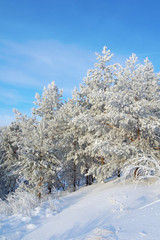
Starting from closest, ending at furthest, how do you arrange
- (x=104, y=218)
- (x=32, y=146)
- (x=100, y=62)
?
(x=104, y=218) → (x=32, y=146) → (x=100, y=62)

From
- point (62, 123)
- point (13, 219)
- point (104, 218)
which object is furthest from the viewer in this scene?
point (62, 123)

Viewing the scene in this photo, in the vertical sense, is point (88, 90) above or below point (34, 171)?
above

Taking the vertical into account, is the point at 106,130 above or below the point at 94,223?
above

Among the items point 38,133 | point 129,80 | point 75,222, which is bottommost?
point 75,222

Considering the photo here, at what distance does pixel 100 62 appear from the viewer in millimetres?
13750

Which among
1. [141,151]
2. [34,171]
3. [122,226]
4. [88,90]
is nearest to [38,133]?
[34,171]

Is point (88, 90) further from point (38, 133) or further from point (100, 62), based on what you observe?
point (38, 133)

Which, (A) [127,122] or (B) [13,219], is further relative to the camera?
(A) [127,122]

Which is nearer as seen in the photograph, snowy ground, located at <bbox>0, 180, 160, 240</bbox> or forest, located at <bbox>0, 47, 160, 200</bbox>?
snowy ground, located at <bbox>0, 180, 160, 240</bbox>

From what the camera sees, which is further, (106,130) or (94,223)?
(106,130)

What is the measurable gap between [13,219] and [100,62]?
470 inches

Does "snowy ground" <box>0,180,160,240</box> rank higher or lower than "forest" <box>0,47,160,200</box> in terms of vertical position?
lower

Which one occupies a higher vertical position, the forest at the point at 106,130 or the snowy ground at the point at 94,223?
the forest at the point at 106,130

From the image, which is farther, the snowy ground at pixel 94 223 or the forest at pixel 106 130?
the forest at pixel 106 130
